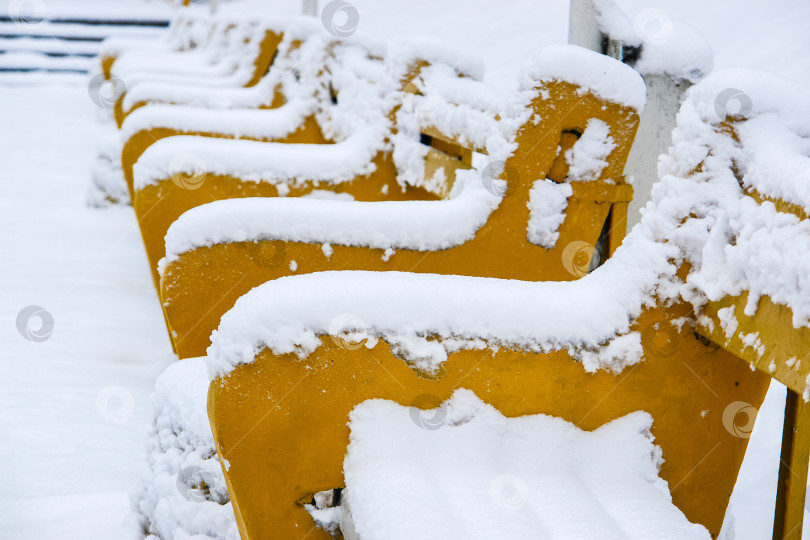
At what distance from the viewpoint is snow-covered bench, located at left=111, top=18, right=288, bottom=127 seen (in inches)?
153

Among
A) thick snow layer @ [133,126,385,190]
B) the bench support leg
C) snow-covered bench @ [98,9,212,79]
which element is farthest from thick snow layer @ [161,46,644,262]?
snow-covered bench @ [98,9,212,79]

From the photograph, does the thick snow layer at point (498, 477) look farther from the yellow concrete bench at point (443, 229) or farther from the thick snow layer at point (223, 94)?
the thick snow layer at point (223, 94)

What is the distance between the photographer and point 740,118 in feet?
3.59

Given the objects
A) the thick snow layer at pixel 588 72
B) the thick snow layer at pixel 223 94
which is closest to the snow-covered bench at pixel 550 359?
the thick snow layer at pixel 588 72

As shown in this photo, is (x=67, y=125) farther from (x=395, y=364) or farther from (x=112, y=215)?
(x=395, y=364)

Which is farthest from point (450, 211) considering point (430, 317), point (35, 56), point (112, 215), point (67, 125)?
point (35, 56)

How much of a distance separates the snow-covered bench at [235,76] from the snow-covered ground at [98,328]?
80 centimetres

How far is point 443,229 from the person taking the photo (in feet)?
6.06

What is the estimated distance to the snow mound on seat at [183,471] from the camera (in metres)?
1.54

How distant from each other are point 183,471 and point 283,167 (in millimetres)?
1156

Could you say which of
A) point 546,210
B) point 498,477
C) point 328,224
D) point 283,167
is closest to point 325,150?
point 283,167

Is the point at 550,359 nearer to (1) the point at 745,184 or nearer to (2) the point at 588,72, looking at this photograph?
(1) the point at 745,184

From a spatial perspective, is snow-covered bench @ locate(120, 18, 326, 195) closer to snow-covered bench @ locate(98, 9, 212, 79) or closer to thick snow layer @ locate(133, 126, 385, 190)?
thick snow layer @ locate(133, 126, 385, 190)

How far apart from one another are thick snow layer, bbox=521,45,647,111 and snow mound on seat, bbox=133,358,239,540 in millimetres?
984
